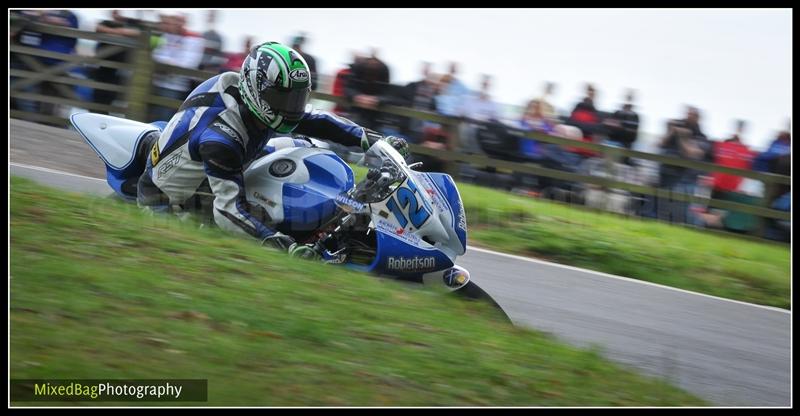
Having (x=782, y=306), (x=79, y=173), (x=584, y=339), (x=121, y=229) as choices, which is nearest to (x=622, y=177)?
(x=782, y=306)

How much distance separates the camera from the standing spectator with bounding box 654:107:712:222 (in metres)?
11.1

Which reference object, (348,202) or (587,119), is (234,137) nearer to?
(348,202)

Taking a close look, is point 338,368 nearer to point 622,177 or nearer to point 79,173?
point 79,173

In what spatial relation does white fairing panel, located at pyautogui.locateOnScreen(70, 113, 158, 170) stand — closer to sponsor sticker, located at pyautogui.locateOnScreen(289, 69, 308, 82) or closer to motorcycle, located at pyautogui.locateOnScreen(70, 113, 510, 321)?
motorcycle, located at pyautogui.locateOnScreen(70, 113, 510, 321)

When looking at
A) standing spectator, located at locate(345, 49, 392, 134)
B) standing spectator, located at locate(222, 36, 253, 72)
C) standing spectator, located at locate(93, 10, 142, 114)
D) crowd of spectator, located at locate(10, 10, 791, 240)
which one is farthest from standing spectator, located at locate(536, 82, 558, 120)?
standing spectator, located at locate(93, 10, 142, 114)

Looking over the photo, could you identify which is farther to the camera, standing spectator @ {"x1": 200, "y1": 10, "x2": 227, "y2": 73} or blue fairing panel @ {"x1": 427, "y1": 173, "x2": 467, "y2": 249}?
standing spectator @ {"x1": 200, "y1": 10, "x2": 227, "y2": 73}

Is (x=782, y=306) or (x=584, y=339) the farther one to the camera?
(x=782, y=306)

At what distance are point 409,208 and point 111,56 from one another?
8197 mm

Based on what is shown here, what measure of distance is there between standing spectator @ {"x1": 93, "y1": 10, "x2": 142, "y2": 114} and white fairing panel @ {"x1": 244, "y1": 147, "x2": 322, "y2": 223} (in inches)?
277

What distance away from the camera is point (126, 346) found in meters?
4.42

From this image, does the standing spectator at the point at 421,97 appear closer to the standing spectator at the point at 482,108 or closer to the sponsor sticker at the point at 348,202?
the standing spectator at the point at 482,108

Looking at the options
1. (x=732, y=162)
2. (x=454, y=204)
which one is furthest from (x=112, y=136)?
(x=732, y=162)

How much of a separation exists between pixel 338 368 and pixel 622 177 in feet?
24.4

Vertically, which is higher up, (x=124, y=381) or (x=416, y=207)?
(x=416, y=207)
